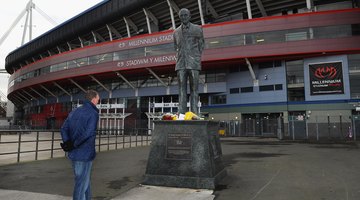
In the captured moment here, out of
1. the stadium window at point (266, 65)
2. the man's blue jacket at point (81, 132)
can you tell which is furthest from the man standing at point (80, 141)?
the stadium window at point (266, 65)

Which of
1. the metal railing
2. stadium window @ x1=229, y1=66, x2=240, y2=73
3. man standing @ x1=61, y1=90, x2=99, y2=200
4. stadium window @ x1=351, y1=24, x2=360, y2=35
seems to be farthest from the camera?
stadium window @ x1=229, y1=66, x2=240, y2=73

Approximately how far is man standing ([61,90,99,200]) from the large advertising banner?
33491mm

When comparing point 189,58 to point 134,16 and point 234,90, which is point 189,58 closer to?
point 234,90

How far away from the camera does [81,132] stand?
12.8ft

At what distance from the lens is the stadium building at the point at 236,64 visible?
3067cm

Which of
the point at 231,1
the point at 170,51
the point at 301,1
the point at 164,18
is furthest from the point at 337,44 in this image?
the point at 164,18

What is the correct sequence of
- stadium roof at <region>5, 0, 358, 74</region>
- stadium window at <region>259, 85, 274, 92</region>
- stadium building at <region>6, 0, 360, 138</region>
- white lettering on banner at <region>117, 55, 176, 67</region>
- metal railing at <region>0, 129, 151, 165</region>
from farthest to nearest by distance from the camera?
stadium roof at <region>5, 0, 358, 74</region>, white lettering on banner at <region>117, 55, 176, 67</region>, stadium window at <region>259, 85, 274, 92</region>, stadium building at <region>6, 0, 360, 138</region>, metal railing at <region>0, 129, 151, 165</region>

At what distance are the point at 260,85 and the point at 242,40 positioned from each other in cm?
707

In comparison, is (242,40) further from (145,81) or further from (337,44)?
(145,81)

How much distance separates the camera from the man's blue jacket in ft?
12.8

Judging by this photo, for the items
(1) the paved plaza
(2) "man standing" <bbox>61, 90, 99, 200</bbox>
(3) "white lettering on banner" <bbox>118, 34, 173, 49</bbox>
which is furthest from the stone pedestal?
(3) "white lettering on banner" <bbox>118, 34, 173, 49</bbox>

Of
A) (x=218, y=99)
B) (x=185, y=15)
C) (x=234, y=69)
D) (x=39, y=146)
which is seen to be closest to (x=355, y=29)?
(x=234, y=69)

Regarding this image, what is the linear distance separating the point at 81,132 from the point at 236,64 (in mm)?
33976

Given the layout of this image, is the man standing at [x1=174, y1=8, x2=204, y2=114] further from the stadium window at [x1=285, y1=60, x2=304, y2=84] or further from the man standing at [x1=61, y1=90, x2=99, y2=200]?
the stadium window at [x1=285, y1=60, x2=304, y2=84]
